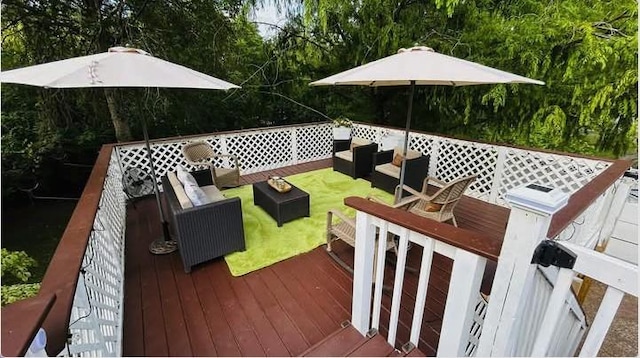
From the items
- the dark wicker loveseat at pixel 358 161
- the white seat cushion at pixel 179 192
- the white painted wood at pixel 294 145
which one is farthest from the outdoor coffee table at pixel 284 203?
the white painted wood at pixel 294 145

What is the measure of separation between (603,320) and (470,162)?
4.20 meters

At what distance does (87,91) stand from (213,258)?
4999 millimetres

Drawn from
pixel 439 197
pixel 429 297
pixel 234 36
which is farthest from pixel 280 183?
pixel 234 36

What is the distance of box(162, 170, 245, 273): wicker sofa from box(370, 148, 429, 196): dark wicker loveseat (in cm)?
278

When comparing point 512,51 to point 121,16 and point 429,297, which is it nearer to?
point 429,297

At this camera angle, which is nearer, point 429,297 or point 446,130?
point 429,297

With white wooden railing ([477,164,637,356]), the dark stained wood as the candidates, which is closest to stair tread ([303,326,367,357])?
white wooden railing ([477,164,637,356])

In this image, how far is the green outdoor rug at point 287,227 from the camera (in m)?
3.09

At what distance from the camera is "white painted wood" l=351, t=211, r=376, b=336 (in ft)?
5.52

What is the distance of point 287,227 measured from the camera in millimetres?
3721

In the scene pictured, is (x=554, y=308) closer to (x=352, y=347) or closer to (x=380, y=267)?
(x=380, y=267)

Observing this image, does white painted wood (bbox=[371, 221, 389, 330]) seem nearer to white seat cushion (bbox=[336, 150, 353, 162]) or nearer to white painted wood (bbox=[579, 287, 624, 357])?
white painted wood (bbox=[579, 287, 624, 357])

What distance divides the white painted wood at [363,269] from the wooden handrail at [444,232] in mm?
111

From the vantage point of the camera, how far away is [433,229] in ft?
4.32
